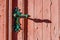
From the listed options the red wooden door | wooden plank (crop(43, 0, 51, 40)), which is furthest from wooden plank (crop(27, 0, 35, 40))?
wooden plank (crop(43, 0, 51, 40))

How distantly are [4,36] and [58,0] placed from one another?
1.94 feet

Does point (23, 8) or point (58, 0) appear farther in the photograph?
point (58, 0)

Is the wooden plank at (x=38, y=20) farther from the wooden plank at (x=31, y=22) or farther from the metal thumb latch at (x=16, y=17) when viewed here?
the metal thumb latch at (x=16, y=17)

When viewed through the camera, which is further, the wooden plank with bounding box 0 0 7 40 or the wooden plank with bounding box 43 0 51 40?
the wooden plank with bounding box 43 0 51 40

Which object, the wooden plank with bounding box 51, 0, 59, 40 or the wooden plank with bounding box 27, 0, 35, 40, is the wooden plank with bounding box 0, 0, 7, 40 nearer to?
the wooden plank with bounding box 27, 0, 35, 40

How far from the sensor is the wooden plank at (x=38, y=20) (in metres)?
1.96

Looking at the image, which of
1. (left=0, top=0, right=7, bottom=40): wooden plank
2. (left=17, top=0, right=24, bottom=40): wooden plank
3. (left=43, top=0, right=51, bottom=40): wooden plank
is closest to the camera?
(left=0, top=0, right=7, bottom=40): wooden plank

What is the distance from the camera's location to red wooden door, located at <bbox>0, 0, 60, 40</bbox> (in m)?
1.78

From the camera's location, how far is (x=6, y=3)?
5.86ft

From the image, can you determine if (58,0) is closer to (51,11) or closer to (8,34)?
(51,11)

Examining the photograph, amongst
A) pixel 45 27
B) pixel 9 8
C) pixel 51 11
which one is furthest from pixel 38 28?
pixel 9 8

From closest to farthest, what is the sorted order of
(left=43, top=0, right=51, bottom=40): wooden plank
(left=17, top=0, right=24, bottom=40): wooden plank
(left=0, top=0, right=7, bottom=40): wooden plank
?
(left=0, top=0, right=7, bottom=40): wooden plank, (left=17, top=0, right=24, bottom=40): wooden plank, (left=43, top=0, right=51, bottom=40): wooden plank

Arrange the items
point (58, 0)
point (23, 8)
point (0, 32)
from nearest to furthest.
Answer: point (0, 32) → point (23, 8) → point (58, 0)

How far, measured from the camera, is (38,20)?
1.98 m
